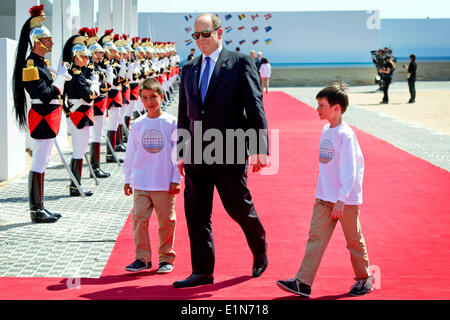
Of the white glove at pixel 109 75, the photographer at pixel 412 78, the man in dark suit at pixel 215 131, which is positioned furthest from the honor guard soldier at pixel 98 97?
the photographer at pixel 412 78

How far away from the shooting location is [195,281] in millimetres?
4617

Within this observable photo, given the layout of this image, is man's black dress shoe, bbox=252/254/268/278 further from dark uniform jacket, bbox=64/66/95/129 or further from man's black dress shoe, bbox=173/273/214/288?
dark uniform jacket, bbox=64/66/95/129

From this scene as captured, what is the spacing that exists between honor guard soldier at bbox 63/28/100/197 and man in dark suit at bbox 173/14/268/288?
394 cm

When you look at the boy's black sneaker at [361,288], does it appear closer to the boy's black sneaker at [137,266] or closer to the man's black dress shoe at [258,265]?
the man's black dress shoe at [258,265]

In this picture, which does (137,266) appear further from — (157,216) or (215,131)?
(215,131)

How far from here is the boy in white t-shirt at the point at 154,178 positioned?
5.14 m

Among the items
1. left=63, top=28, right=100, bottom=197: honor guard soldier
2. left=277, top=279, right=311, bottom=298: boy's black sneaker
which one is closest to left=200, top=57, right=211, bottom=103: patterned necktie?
left=277, top=279, right=311, bottom=298: boy's black sneaker

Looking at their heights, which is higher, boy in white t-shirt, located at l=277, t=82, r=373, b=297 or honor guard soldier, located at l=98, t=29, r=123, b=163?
honor guard soldier, located at l=98, t=29, r=123, b=163

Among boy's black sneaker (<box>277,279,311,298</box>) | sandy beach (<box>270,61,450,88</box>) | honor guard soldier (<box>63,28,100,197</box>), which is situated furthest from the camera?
sandy beach (<box>270,61,450,88</box>)

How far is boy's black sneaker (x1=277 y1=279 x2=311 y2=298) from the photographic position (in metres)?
4.30

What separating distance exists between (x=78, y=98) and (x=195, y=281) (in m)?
4.49

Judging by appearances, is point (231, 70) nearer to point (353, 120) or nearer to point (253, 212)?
point (253, 212)

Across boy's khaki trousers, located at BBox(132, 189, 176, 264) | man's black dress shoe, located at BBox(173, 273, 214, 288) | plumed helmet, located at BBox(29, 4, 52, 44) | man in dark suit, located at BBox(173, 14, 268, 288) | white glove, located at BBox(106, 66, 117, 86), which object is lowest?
man's black dress shoe, located at BBox(173, 273, 214, 288)

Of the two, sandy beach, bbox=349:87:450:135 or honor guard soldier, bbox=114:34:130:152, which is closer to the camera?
honor guard soldier, bbox=114:34:130:152
